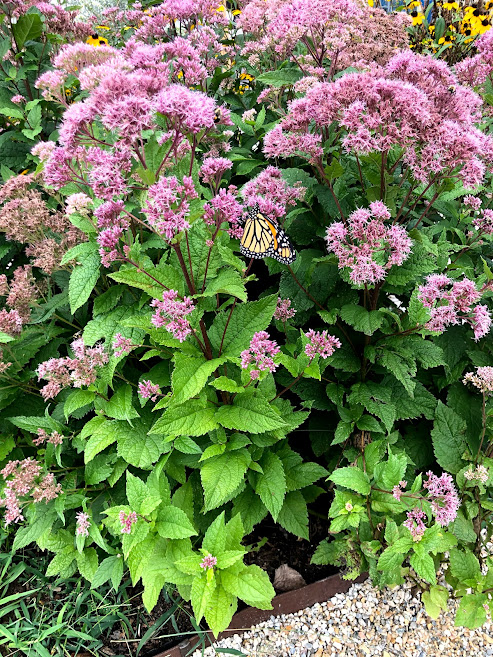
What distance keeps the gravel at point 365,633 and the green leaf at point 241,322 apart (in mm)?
1461

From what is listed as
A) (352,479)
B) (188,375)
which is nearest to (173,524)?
(188,375)

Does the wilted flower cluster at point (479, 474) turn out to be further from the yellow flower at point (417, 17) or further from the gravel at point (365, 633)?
the yellow flower at point (417, 17)

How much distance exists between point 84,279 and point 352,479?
4.34 ft

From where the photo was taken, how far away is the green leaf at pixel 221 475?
1.77 meters

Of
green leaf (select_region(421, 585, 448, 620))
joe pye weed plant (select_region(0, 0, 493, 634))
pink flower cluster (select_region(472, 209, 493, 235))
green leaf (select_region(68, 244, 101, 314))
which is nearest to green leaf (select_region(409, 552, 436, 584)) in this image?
→ joe pye weed plant (select_region(0, 0, 493, 634))

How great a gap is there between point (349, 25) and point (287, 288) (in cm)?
148

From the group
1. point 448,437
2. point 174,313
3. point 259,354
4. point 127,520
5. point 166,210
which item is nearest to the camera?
point 166,210

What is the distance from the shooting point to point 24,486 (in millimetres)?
1951

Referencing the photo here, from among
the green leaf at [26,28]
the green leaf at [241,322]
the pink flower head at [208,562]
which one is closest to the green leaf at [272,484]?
the pink flower head at [208,562]

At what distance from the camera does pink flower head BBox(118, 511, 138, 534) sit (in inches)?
68.3

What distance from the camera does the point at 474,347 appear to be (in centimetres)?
235

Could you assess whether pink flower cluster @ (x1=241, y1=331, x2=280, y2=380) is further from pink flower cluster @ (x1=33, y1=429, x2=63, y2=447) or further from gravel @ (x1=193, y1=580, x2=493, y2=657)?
gravel @ (x1=193, y1=580, x2=493, y2=657)

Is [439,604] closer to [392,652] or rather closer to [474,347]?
[392,652]

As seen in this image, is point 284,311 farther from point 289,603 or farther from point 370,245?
point 289,603
